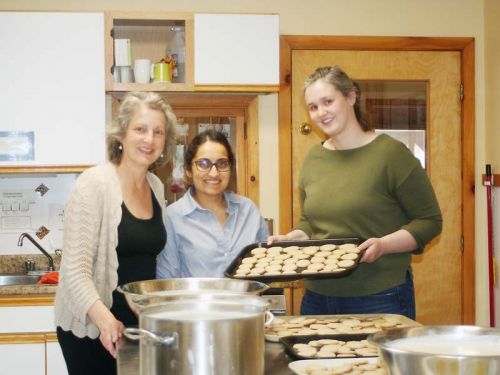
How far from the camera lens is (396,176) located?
2141 mm

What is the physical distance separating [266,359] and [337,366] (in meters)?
0.16

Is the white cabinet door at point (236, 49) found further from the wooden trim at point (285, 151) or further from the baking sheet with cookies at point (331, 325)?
the baking sheet with cookies at point (331, 325)


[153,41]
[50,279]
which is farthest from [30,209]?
[153,41]

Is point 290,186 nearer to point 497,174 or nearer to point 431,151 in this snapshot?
point 431,151

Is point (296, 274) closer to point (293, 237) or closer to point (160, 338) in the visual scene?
point (293, 237)

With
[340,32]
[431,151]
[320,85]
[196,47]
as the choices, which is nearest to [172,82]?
[196,47]

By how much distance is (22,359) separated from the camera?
2908mm

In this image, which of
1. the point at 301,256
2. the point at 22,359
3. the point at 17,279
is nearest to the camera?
the point at 301,256

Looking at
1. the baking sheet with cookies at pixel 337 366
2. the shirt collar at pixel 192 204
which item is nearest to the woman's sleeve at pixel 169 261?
the shirt collar at pixel 192 204

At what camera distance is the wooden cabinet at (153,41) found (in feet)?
10.3

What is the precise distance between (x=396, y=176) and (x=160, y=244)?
77cm

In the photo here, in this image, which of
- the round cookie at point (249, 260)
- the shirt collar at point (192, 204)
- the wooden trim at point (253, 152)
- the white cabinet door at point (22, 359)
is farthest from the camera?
the wooden trim at point (253, 152)

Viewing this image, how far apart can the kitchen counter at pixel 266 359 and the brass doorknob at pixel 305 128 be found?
81.0 inches

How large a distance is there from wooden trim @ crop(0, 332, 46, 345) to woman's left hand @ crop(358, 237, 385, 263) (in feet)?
5.24
